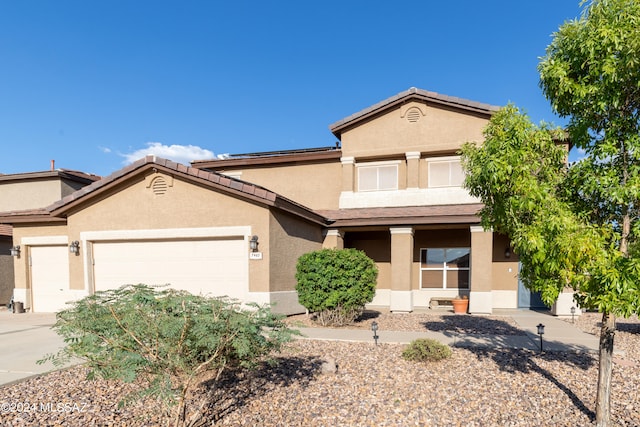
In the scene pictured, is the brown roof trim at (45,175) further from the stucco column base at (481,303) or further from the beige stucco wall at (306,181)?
the stucco column base at (481,303)

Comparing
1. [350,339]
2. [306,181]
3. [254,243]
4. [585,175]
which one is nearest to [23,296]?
[254,243]

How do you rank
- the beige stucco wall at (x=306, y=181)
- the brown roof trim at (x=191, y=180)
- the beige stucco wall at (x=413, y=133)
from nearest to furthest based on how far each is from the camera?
the brown roof trim at (x=191, y=180)
the beige stucco wall at (x=413, y=133)
the beige stucco wall at (x=306, y=181)

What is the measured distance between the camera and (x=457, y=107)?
536 inches

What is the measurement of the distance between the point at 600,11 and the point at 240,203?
9.06 m

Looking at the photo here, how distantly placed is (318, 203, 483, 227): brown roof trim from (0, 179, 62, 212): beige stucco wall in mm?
13827

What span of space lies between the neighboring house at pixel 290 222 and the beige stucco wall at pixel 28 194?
148 inches

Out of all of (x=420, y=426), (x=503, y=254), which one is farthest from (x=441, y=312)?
(x=420, y=426)

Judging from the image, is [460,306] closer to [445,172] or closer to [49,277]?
[445,172]

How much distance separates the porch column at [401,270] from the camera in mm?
12492

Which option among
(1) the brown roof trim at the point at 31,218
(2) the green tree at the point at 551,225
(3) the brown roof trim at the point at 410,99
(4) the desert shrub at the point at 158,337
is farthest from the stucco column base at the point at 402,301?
(1) the brown roof trim at the point at 31,218

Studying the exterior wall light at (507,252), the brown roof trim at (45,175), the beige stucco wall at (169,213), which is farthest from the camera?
the brown roof trim at (45,175)

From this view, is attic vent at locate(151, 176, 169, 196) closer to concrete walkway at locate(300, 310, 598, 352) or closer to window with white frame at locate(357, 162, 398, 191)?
concrete walkway at locate(300, 310, 598, 352)

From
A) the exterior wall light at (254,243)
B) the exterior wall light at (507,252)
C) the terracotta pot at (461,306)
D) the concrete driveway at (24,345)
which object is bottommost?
the terracotta pot at (461,306)

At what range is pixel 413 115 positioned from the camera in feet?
46.4
